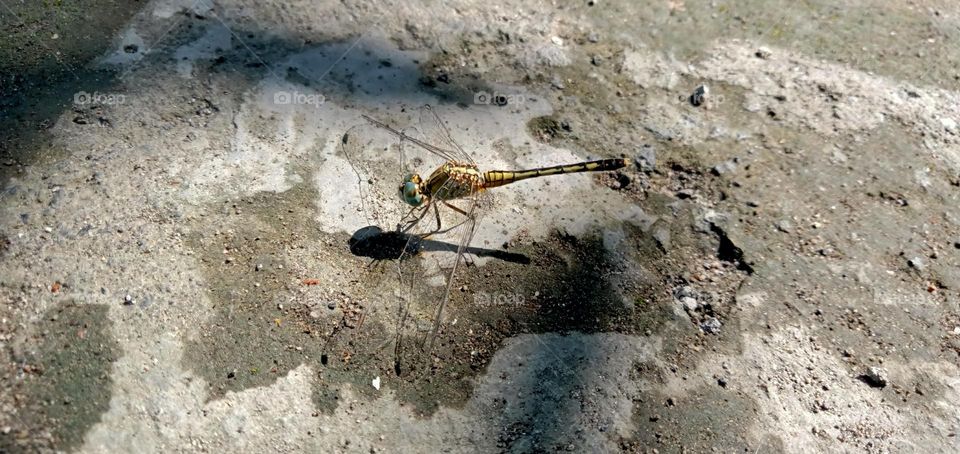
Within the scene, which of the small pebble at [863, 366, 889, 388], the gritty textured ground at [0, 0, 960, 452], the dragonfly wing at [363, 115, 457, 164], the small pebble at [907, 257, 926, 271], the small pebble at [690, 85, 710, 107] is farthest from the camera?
the small pebble at [690, 85, 710, 107]

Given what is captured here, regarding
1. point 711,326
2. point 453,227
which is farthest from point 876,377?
point 453,227

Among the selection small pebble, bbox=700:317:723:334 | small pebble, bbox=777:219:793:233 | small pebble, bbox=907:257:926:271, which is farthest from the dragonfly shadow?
small pebble, bbox=907:257:926:271

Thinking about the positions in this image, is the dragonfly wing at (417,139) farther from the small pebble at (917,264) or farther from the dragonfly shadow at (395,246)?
the small pebble at (917,264)

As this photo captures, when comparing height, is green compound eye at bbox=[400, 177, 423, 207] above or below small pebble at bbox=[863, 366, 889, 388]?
above

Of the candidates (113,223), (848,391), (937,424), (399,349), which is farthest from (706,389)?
(113,223)

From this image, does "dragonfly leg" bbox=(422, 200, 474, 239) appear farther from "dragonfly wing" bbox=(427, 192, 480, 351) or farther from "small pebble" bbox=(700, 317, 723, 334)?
"small pebble" bbox=(700, 317, 723, 334)

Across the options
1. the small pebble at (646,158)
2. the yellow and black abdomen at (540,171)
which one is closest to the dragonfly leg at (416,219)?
the yellow and black abdomen at (540,171)

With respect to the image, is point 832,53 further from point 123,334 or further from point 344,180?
point 123,334
